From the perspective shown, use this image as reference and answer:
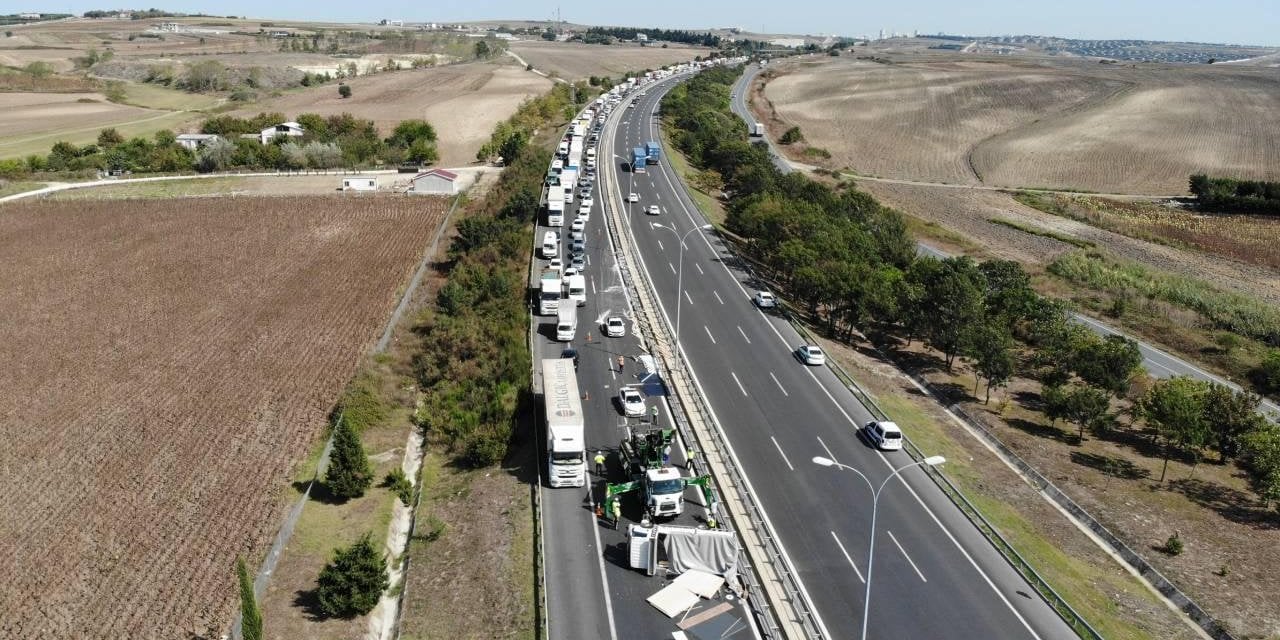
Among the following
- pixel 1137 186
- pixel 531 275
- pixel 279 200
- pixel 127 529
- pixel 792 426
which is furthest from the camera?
pixel 1137 186

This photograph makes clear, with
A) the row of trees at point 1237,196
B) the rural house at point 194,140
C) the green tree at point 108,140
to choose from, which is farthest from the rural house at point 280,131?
the row of trees at point 1237,196

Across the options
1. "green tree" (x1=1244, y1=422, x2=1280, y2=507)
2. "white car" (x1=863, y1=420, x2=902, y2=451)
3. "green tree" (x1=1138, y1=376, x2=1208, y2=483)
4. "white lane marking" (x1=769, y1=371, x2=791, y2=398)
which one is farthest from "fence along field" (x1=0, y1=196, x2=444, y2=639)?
"green tree" (x1=1244, y1=422, x2=1280, y2=507)

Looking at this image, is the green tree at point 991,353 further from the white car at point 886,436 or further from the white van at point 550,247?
the white van at point 550,247

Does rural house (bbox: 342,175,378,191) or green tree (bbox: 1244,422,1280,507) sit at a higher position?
rural house (bbox: 342,175,378,191)

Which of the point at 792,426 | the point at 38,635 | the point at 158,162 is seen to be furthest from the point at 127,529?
the point at 158,162

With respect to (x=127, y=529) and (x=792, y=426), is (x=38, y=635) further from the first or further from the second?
(x=792, y=426)

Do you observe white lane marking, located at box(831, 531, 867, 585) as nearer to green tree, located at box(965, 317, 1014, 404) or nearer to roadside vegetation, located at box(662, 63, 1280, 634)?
roadside vegetation, located at box(662, 63, 1280, 634)

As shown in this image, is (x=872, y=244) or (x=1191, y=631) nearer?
(x=1191, y=631)
